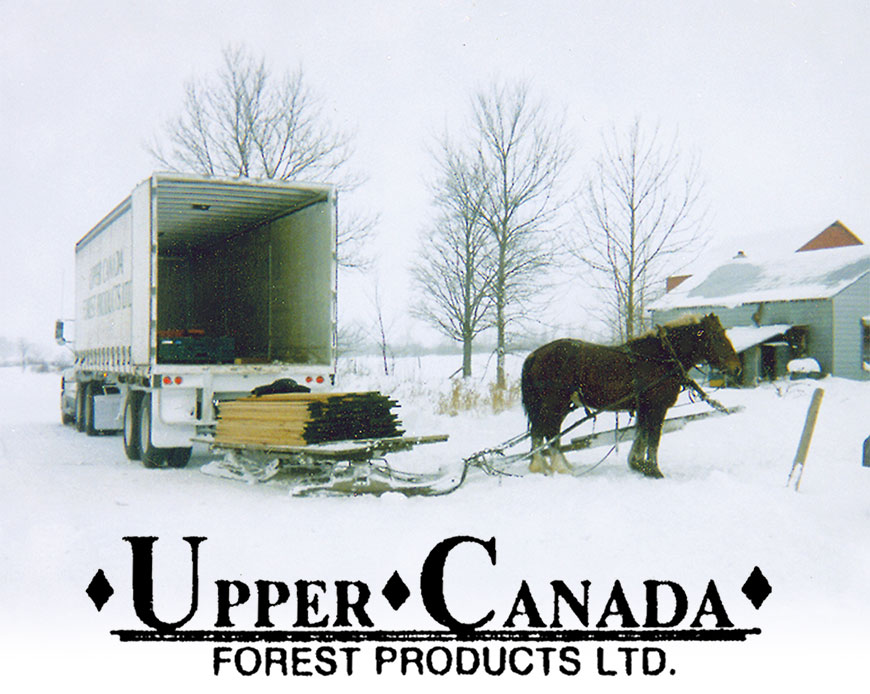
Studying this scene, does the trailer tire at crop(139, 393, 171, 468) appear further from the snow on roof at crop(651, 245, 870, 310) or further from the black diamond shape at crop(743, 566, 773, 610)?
the snow on roof at crop(651, 245, 870, 310)

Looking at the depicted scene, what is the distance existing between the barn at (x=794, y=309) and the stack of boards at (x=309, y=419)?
58.0 ft

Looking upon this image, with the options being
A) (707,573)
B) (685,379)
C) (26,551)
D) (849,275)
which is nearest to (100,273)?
(26,551)

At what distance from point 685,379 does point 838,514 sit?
2.39 meters

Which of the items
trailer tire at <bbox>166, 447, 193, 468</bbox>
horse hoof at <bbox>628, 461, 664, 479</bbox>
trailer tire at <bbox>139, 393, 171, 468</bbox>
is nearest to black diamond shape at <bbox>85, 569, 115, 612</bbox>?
horse hoof at <bbox>628, 461, 664, 479</bbox>

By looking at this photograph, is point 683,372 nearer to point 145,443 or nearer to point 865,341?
point 145,443

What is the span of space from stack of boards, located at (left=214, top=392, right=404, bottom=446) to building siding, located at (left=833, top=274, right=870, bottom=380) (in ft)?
67.6

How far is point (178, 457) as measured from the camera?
1016 centimetres

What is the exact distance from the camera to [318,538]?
230 inches

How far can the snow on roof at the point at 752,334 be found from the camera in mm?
24297

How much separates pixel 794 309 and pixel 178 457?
22.1 metres

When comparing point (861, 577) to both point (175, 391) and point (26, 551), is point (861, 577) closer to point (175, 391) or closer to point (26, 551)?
point (26, 551)

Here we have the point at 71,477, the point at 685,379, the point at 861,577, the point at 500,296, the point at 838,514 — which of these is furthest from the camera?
the point at 500,296

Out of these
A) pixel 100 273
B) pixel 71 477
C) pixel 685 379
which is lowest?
pixel 71 477

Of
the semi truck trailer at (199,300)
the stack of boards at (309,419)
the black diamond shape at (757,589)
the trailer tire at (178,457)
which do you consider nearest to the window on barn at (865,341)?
the semi truck trailer at (199,300)
